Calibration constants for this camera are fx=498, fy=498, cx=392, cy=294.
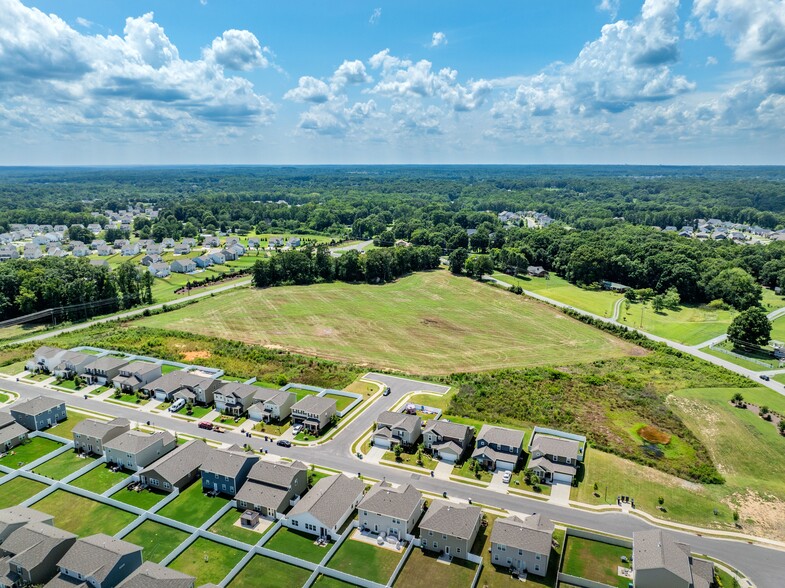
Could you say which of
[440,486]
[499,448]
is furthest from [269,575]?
[499,448]

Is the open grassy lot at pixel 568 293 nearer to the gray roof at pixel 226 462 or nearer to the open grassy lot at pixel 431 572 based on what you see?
the open grassy lot at pixel 431 572

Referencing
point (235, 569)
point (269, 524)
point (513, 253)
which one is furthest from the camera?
point (513, 253)

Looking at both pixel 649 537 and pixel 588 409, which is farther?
pixel 588 409

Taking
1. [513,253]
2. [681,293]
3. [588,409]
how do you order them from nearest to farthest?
[588,409] < [681,293] < [513,253]

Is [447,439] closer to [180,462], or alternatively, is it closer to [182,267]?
[180,462]

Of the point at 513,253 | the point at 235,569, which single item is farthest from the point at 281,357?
the point at 513,253

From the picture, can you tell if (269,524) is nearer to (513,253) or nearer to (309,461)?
(309,461)
